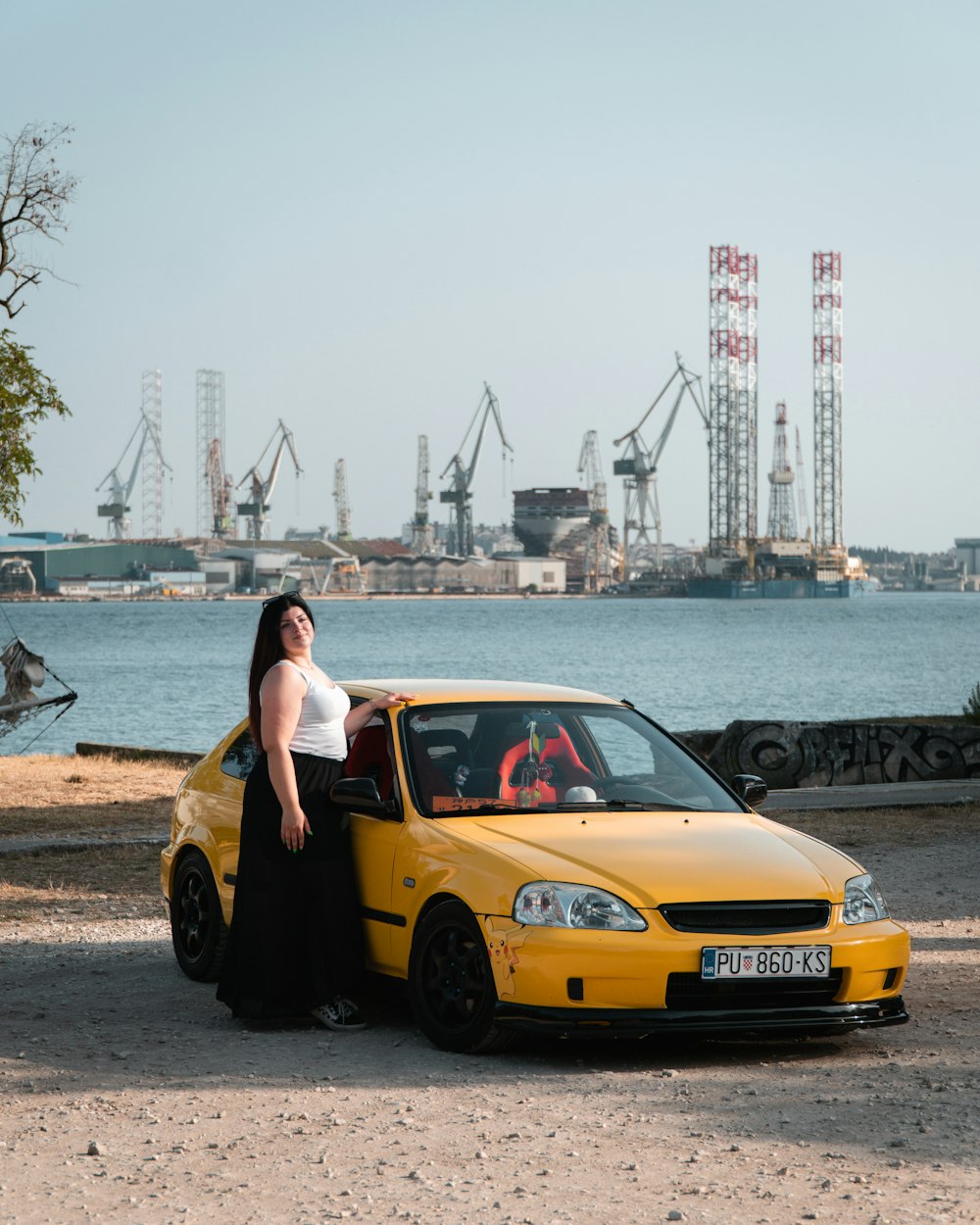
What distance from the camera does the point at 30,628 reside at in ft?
414

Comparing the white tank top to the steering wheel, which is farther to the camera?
the steering wheel

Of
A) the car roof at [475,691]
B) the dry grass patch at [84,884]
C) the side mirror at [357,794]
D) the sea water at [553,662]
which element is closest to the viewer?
the side mirror at [357,794]

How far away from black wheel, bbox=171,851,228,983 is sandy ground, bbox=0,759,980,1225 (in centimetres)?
13

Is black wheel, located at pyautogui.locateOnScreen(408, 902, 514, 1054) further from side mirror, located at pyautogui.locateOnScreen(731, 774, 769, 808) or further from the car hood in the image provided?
side mirror, located at pyautogui.locateOnScreen(731, 774, 769, 808)

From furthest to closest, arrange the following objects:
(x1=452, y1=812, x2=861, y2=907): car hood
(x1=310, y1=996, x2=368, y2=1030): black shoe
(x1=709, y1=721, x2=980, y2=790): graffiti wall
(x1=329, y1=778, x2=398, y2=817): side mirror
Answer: (x1=709, y1=721, x2=980, y2=790): graffiti wall < (x1=310, y1=996, x2=368, y2=1030): black shoe < (x1=329, y1=778, x2=398, y2=817): side mirror < (x1=452, y1=812, x2=861, y2=907): car hood

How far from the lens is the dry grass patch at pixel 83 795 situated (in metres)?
14.6

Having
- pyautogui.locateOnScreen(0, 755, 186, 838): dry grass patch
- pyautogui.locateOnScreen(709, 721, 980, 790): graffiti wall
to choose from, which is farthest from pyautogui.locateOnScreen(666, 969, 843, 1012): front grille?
pyautogui.locateOnScreen(709, 721, 980, 790): graffiti wall

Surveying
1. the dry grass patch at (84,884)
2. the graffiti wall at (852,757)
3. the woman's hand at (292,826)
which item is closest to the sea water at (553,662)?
the graffiti wall at (852,757)

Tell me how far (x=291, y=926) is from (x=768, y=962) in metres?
1.89

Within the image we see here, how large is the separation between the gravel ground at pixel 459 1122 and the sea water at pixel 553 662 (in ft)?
79.5

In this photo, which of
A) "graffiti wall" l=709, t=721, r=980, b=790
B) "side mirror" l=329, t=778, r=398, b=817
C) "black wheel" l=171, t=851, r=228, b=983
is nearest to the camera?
"side mirror" l=329, t=778, r=398, b=817

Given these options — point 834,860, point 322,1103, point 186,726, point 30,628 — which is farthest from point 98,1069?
point 30,628

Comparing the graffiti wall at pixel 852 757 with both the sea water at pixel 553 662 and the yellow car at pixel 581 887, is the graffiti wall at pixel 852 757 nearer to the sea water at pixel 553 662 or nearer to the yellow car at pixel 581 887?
the yellow car at pixel 581 887

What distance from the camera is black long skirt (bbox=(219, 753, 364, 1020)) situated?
6.85 meters
